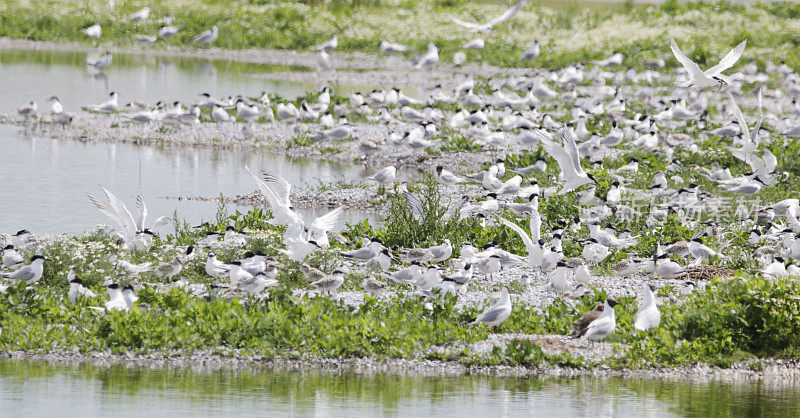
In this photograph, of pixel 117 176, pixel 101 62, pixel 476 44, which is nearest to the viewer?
pixel 117 176

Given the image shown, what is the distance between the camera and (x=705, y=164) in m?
20.3

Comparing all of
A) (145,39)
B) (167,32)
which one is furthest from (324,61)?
(145,39)

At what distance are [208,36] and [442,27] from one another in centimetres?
976

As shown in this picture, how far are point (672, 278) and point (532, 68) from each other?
2524cm

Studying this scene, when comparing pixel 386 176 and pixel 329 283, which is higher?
pixel 386 176

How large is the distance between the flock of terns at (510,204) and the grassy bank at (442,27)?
1012 cm

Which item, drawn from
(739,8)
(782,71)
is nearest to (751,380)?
(782,71)

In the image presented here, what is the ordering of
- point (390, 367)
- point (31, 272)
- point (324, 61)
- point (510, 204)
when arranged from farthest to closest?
point (324, 61) → point (510, 204) → point (31, 272) → point (390, 367)

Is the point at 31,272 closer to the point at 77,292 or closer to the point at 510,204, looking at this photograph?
the point at 77,292

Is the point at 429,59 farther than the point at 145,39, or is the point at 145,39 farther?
the point at 145,39

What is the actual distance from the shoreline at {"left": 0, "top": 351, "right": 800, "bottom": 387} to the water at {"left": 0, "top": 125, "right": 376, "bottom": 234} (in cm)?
603

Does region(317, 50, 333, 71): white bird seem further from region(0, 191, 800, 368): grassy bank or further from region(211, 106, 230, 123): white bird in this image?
region(0, 191, 800, 368): grassy bank

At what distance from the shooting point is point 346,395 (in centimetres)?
866

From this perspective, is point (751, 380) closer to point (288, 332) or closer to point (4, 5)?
point (288, 332)
